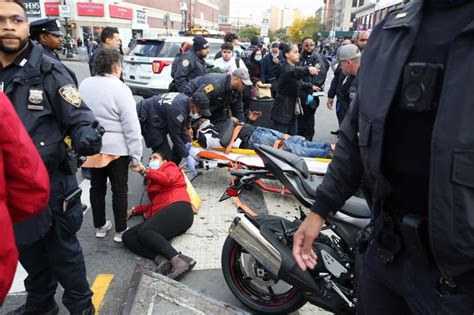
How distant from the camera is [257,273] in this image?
8.54ft

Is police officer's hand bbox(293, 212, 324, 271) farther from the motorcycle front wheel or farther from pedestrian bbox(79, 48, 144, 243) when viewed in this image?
pedestrian bbox(79, 48, 144, 243)

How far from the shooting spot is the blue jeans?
15.7 feet

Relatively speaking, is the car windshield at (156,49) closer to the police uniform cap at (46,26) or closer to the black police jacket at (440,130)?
the police uniform cap at (46,26)

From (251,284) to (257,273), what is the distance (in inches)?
5.8

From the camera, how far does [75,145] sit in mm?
2174

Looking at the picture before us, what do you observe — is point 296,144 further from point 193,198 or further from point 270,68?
point 270,68

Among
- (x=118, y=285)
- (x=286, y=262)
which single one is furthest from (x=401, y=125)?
(x=118, y=285)

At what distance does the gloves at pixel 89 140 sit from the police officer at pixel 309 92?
466 centimetres

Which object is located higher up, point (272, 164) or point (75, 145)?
point (75, 145)

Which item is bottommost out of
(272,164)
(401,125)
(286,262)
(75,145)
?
(286,262)

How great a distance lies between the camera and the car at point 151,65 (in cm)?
939

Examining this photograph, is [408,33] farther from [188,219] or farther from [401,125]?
[188,219]

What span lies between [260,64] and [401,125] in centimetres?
805

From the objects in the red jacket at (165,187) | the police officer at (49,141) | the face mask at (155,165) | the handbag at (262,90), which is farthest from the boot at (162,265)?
the handbag at (262,90)
